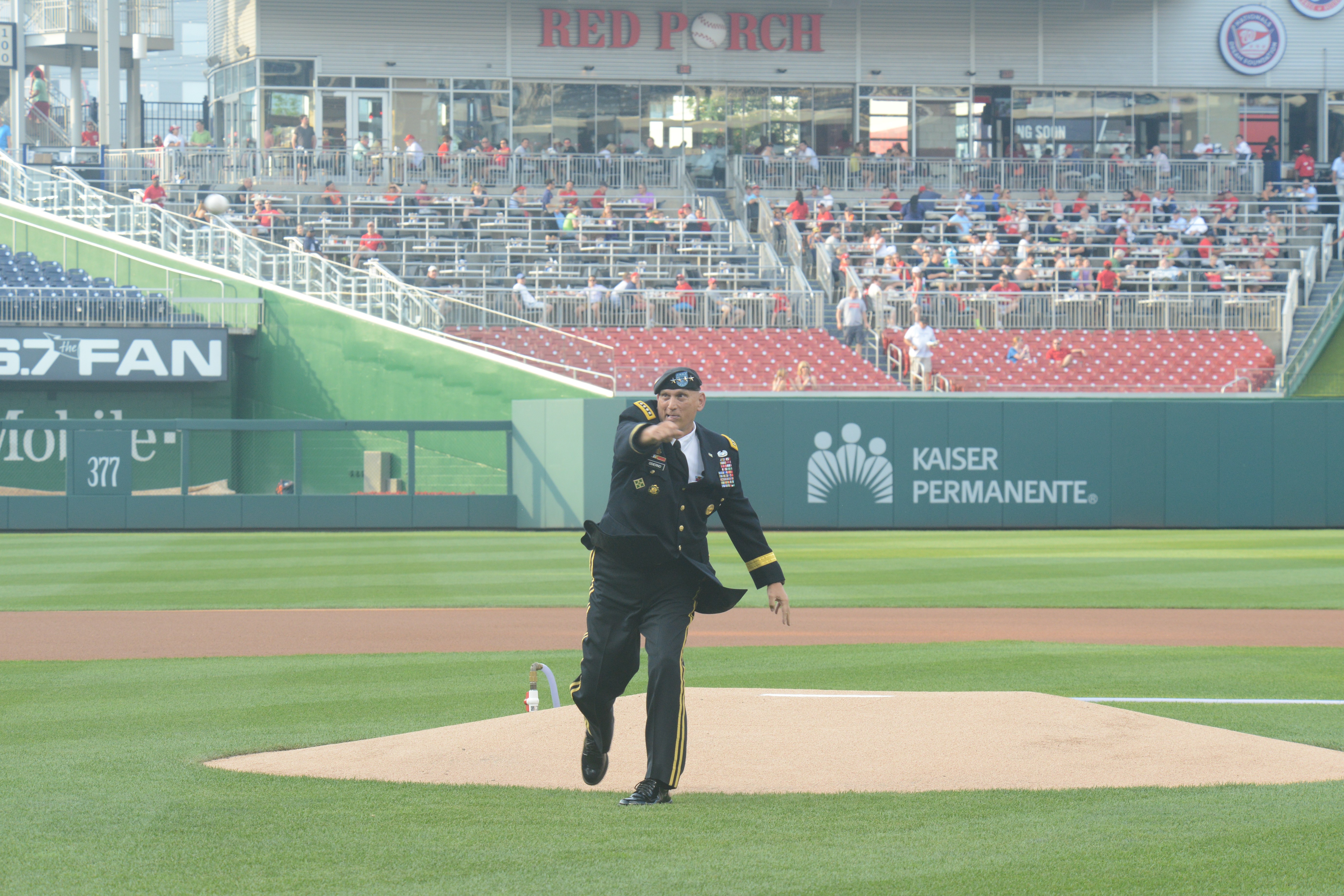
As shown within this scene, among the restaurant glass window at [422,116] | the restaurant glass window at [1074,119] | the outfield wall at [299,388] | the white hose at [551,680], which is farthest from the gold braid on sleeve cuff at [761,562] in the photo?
the restaurant glass window at [1074,119]

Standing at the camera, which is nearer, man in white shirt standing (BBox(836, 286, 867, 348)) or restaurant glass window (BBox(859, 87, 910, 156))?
man in white shirt standing (BBox(836, 286, 867, 348))

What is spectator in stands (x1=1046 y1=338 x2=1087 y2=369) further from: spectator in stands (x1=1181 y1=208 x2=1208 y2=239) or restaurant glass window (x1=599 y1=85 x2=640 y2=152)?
restaurant glass window (x1=599 y1=85 x2=640 y2=152)

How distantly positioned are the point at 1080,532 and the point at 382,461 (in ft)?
40.0

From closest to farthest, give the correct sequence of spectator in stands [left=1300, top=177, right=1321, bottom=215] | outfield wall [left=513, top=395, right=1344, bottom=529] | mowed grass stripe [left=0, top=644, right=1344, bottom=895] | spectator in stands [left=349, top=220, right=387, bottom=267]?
mowed grass stripe [left=0, top=644, right=1344, bottom=895] < outfield wall [left=513, top=395, right=1344, bottom=529] < spectator in stands [left=349, top=220, right=387, bottom=267] < spectator in stands [left=1300, top=177, right=1321, bottom=215]

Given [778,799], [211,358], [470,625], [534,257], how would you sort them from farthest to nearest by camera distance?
[534,257], [211,358], [470,625], [778,799]

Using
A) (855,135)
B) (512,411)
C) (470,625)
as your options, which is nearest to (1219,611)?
(470,625)

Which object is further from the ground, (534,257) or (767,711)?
(534,257)

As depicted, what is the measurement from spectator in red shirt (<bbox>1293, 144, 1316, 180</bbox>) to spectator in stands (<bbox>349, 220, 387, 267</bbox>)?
79.4 feet

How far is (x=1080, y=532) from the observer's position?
977 inches

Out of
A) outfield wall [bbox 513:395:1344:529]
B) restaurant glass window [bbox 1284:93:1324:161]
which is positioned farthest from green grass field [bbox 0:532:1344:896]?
restaurant glass window [bbox 1284:93:1324:161]

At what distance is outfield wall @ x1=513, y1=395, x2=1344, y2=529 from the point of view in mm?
25281

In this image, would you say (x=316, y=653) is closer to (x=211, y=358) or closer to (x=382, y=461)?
(x=382, y=461)

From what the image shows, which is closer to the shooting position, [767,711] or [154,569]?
[767,711]

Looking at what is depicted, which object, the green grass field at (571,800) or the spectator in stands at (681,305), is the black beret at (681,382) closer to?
the green grass field at (571,800)
